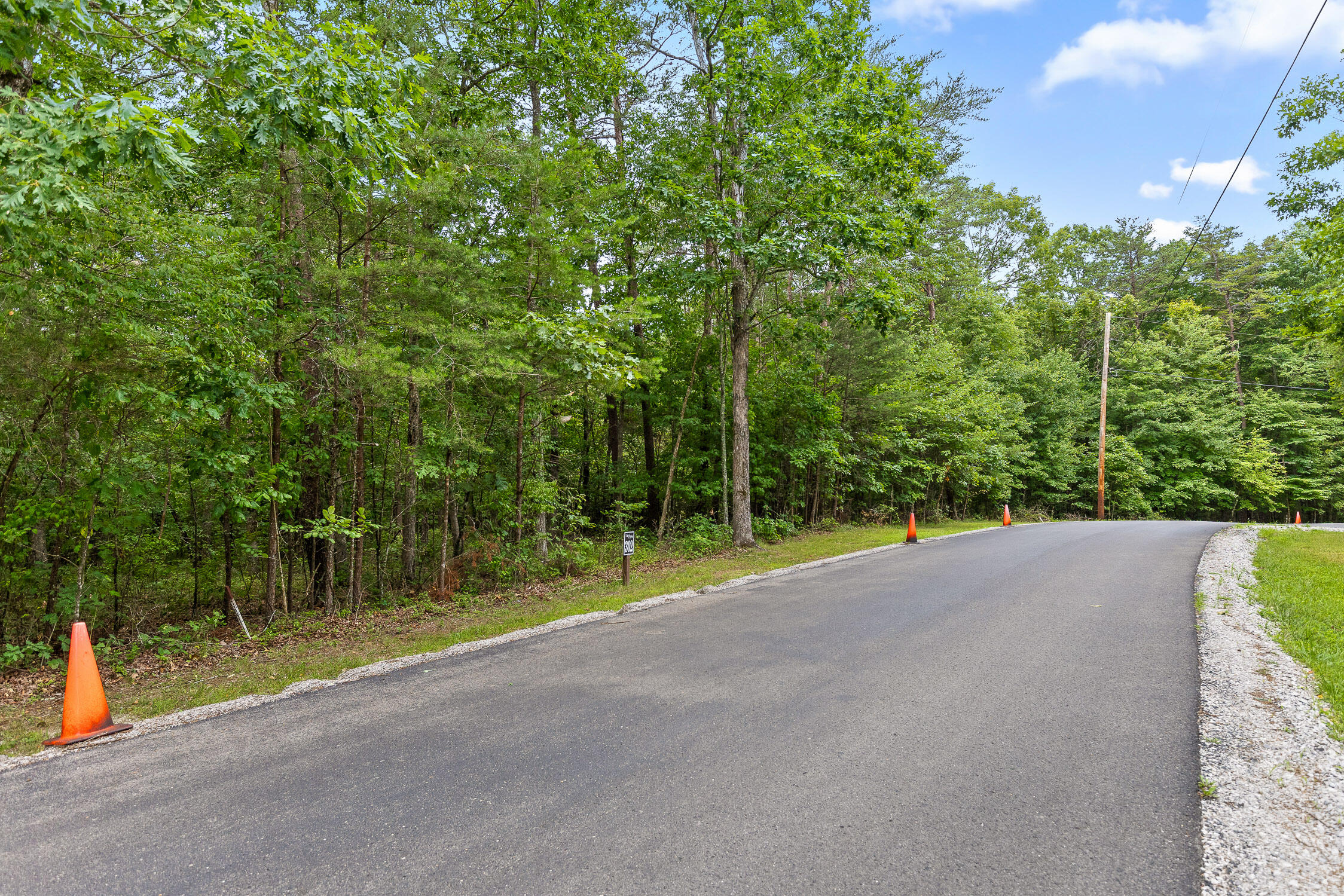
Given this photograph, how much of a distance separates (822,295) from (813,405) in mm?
2971

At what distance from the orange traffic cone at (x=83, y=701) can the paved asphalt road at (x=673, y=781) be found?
327 mm

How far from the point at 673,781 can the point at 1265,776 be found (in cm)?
304

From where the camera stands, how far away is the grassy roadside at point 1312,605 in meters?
4.39

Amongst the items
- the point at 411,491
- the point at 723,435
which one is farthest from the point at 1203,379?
the point at 411,491

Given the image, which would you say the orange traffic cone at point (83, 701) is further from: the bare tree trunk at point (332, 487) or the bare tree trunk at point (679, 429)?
the bare tree trunk at point (679, 429)

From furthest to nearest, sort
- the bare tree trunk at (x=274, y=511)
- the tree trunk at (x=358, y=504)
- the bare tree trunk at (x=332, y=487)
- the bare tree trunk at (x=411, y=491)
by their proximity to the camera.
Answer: the bare tree trunk at (x=411, y=491)
the bare tree trunk at (x=332, y=487)
the tree trunk at (x=358, y=504)
the bare tree trunk at (x=274, y=511)

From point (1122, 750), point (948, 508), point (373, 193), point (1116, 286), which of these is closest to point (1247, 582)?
point (1122, 750)

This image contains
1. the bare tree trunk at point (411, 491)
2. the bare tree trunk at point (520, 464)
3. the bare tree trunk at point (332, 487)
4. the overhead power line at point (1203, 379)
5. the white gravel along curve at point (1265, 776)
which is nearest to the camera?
the white gravel along curve at point (1265, 776)

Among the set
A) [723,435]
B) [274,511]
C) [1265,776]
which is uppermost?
[723,435]

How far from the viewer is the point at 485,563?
955cm

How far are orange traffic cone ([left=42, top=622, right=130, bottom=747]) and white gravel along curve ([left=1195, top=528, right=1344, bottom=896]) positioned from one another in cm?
601

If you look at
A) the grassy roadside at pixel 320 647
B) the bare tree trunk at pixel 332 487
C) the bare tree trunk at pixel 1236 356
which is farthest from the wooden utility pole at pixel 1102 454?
the bare tree trunk at pixel 332 487

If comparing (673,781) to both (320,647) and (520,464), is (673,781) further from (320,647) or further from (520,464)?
(520,464)

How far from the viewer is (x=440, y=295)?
7.72 meters
